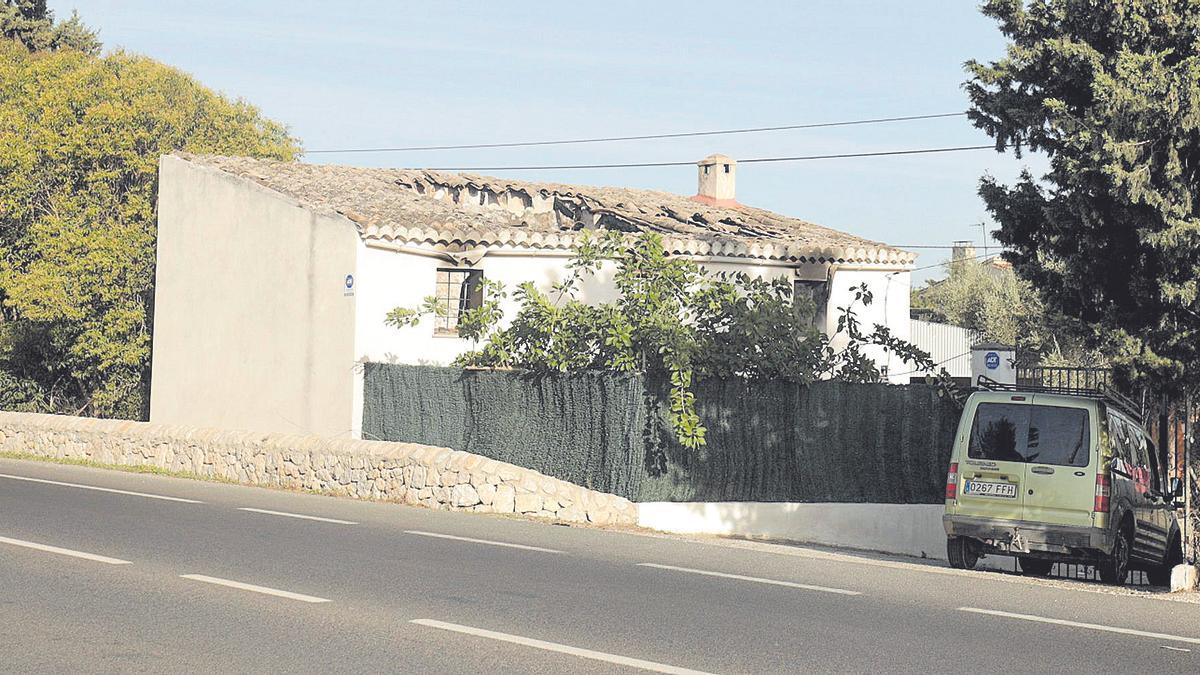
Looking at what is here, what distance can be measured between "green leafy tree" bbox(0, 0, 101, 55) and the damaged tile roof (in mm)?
29775

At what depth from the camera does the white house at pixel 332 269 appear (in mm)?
24422

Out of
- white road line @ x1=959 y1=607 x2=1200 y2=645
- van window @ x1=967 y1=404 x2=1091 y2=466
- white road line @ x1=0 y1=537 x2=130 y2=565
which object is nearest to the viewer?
white road line @ x1=959 y1=607 x2=1200 y2=645

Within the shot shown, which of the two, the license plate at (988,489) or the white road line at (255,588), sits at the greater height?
the license plate at (988,489)

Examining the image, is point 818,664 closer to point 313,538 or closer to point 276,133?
point 313,538

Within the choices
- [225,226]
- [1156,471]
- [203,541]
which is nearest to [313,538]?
[203,541]

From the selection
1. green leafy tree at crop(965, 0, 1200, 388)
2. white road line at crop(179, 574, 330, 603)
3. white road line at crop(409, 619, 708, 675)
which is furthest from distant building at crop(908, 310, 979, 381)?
white road line at crop(409, 619, 708, 675)

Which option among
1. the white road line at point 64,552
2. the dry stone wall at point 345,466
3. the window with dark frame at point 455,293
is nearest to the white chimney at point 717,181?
the window with dark frame at point 455,293

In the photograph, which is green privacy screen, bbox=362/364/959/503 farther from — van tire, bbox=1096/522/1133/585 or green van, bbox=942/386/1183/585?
van tire, bbox=1096/522/1133/585

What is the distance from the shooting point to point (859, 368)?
22.0 m

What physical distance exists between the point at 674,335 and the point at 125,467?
37.6 feet

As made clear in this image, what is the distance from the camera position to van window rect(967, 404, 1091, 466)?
14.9 meters

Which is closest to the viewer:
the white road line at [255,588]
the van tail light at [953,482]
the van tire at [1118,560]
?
the white road line at [255,588]

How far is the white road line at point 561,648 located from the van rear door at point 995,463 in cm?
767

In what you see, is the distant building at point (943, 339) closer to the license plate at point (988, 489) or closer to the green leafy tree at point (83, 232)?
the green leafy tree at point (83, 232)
